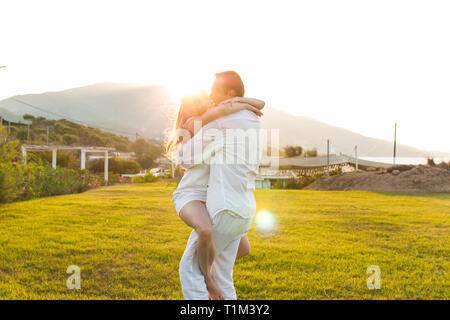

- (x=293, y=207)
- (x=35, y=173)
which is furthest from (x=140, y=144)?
(x=293, y=207)

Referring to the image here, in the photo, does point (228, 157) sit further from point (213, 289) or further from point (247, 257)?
point (247, 257)

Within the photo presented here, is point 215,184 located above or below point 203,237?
above

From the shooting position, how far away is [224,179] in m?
2.11

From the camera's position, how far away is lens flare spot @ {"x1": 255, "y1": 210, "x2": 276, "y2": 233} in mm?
7191

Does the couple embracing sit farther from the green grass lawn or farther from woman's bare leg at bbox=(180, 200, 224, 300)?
the green grass lawn

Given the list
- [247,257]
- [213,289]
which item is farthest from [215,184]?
[247,257]

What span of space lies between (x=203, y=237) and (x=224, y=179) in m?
0.37

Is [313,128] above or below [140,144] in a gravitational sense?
above

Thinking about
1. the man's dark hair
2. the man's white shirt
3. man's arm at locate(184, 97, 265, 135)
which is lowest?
the man's white shirt

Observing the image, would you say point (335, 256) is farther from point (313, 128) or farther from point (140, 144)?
point (313, 128)

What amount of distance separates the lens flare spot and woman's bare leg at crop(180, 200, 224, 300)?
4792mm

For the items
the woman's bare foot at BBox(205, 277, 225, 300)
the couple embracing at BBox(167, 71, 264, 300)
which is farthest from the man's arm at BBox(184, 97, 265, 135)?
the woman's bare foot at BBox(205, 277, 225, 300)

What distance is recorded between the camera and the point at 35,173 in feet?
41.2
